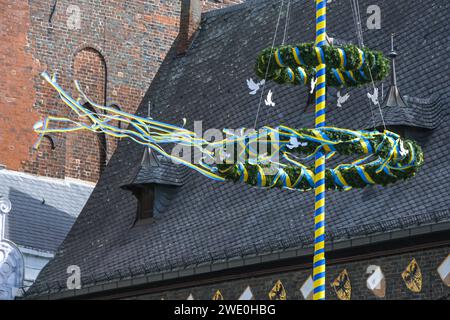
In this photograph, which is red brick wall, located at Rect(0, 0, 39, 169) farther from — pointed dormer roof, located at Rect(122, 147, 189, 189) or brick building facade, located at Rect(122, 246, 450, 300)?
brick building facade, located at Rect(122, 246, 450, 300)

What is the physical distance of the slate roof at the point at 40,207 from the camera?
41812mm

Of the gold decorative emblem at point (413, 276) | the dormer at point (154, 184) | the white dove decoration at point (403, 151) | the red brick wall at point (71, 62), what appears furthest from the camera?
the red brick wall at point (71, 62)

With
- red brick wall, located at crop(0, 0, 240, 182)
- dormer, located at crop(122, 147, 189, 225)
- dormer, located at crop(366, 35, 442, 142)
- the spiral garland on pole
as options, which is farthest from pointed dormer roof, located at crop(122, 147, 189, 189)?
the spiral garland on pole

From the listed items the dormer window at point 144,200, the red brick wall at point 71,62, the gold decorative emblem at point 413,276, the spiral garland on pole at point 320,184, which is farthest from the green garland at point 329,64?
the red brick wall at point 71,62

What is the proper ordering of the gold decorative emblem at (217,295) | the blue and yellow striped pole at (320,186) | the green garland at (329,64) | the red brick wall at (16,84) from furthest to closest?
the red brick wall at (16,84), the gold decorative emblem at (217,295), the green garland at (329,64), the blue and yellow striped pole at (320,186)

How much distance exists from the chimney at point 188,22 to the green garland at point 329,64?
18.2 meters

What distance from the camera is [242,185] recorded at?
1395 inches

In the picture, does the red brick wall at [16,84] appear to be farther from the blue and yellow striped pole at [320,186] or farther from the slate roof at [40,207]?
the blue and yellow striped pole at [320,186]

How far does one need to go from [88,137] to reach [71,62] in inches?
81.8

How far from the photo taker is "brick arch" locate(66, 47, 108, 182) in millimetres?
45531

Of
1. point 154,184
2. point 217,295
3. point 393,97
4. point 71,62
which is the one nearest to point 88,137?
point 71,62

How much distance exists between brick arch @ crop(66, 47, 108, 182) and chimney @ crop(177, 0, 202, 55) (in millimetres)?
4038

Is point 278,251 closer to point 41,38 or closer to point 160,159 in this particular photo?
point 160,159
